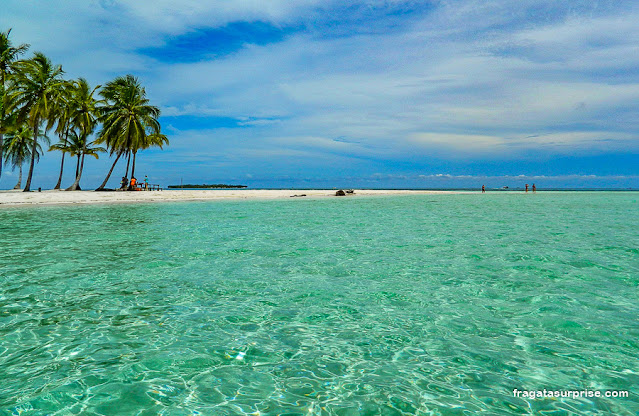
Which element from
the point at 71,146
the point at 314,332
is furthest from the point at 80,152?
the point at 314,332

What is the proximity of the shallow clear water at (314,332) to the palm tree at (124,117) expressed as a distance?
1414 inches

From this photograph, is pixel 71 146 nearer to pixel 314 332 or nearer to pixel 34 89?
pixel 34 89

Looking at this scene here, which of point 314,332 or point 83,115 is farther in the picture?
point 83,115

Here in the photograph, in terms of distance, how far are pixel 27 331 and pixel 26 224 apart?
1516 centimetres

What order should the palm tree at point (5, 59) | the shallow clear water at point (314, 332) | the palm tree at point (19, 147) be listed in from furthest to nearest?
the palm tree at point (19, 147)
the palm tree at point (5, 59)
the shallow clear water at point (314, 332)

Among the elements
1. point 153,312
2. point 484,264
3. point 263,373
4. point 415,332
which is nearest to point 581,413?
point 415,332

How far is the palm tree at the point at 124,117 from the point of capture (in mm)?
42000

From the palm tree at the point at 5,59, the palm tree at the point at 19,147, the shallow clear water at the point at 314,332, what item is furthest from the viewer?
the palm tree at the point at 19,147

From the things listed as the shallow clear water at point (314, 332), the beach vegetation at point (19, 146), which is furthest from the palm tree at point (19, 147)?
the shallow clear water at point (314, 332)

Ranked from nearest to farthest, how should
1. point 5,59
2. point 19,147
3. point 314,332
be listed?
point 314,332 → point 5,59 → point 19,147

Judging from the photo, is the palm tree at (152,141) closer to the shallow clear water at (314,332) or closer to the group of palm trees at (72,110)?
the group of palm trees at (72,110)

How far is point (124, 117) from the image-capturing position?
4278cm

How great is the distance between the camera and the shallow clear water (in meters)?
3.38

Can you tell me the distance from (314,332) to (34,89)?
46.4m
